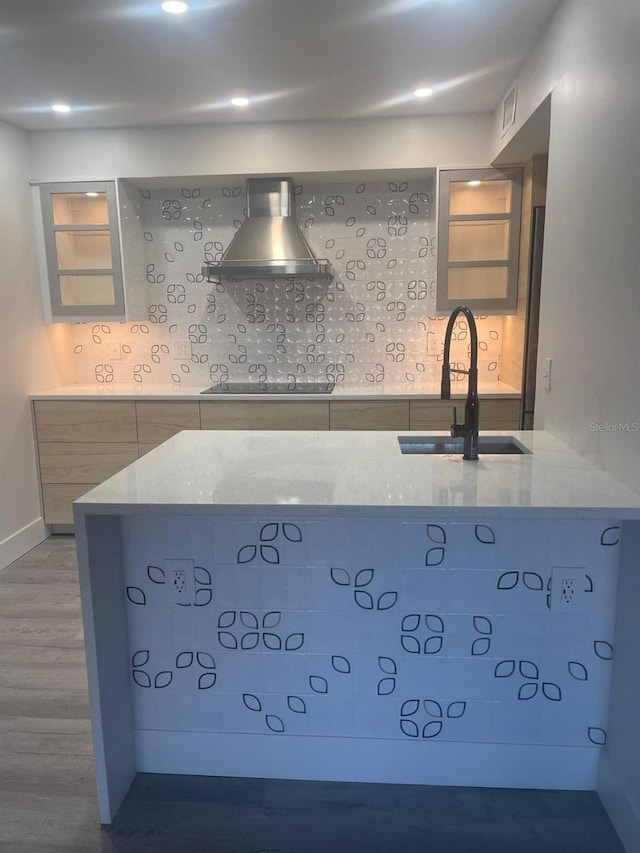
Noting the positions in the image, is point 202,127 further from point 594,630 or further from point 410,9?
point 594,630

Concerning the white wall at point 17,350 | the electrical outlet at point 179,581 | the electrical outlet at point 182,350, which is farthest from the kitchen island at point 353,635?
the electrical outlet at point 182,350

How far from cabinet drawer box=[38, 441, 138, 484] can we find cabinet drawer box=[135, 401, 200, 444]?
0.13 meters

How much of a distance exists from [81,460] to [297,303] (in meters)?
1.73

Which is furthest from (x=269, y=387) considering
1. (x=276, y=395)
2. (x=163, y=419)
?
(x=163, y=419)

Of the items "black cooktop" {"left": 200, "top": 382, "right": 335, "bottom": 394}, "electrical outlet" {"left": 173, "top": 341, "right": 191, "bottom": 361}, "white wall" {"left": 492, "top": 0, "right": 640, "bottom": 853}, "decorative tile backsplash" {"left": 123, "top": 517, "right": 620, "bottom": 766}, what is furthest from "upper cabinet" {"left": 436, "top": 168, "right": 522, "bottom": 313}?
"decorative tile backsplash" {"left": 123, "top": 517, "right": 620, "bottom": 766}

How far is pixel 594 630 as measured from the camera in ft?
5.43

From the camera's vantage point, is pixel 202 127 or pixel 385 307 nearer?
pixel 202 127

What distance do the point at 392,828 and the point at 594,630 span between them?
786mm

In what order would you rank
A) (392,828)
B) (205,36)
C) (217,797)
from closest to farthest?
1. (392,828)
2. (217,797)
3. (205,36)

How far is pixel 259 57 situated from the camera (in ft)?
8.21

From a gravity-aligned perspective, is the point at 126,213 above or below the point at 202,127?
below

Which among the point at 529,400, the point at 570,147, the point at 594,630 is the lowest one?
the point at 594,630

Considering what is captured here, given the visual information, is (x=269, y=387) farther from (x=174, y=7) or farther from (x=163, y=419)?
(x=174, y=7)

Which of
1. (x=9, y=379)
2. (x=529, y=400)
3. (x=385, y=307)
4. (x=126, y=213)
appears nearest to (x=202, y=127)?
(x=126, y=213)
